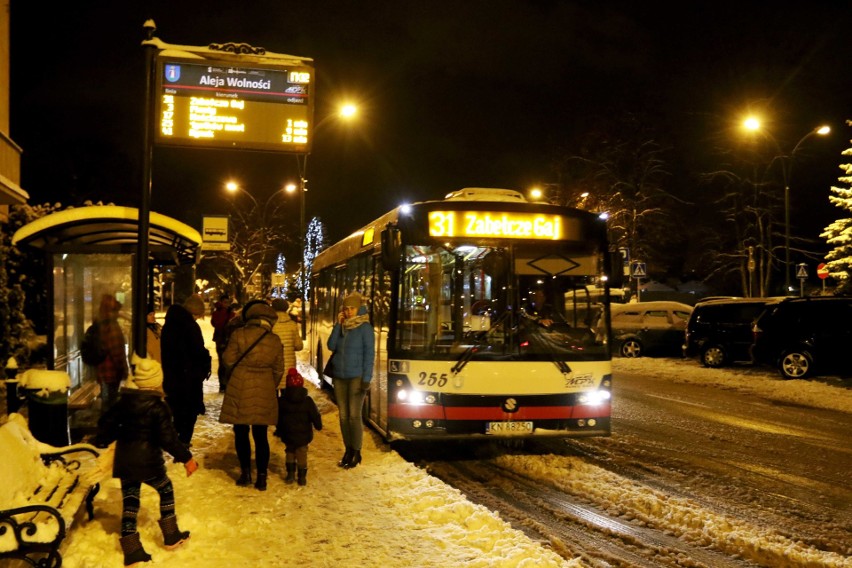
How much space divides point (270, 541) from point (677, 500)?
3.91 m

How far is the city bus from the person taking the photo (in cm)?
872

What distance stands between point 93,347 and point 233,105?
407cm

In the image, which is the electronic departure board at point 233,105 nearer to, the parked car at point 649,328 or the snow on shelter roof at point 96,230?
the snow on shelter roof at point 96,230

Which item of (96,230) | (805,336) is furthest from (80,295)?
(805,336)

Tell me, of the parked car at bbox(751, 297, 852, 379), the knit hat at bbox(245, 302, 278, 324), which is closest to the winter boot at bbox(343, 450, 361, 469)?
the knit hat at bbox(245, 302, 278, 324)

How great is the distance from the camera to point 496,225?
29.7 ft

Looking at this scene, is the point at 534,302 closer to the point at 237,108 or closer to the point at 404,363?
the point at 404,363

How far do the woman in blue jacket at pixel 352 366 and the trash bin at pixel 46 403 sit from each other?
278 cm

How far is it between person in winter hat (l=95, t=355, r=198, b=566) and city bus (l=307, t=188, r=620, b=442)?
375 cm

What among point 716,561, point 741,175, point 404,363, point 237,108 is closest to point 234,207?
point 741,175

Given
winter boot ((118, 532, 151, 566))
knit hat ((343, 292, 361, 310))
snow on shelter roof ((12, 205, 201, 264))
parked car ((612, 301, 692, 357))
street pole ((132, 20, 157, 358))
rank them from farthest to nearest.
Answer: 1. parked car ((612, 301, 692, 357))
2. snow on shelter roof ((12, 205, 201, 264))
3. knit hat ((343, 292, 361, 310))
4. street pole ((132, 20, 157, 358))
5. winter boot ((118, 532, 151, 566))

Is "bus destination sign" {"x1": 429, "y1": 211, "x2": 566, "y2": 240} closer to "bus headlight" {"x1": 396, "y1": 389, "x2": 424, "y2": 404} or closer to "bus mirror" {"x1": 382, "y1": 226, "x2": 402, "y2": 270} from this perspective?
"bus mirror" {"x1": 382, "y1": 226, "x2": 402, "y2": 270}

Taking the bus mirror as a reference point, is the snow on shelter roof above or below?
above

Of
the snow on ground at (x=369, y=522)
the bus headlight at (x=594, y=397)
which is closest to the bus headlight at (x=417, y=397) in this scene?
the snow on ground at (x=369, y=522)
